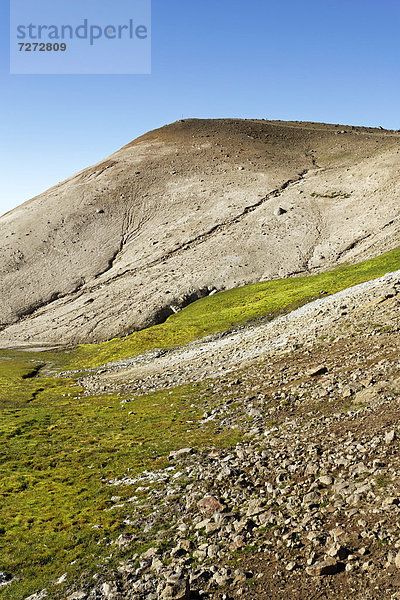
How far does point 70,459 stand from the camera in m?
29.7

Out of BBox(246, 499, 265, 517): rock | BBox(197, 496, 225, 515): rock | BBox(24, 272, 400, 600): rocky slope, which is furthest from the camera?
BBox(197, 496, 225, 515): rock

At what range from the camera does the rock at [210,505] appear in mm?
17669

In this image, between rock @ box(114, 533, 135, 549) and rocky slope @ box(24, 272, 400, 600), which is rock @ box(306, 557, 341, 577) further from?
rock @ box(114, 533, 135, 549)

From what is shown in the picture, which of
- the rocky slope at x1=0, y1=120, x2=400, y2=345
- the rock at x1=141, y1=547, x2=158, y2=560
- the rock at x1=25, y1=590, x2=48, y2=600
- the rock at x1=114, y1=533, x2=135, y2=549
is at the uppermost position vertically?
the rocky slope at x1=0, y1=120, x2=400, y2=345

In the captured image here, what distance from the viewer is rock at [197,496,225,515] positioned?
1767 cm

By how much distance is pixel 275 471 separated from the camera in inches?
755

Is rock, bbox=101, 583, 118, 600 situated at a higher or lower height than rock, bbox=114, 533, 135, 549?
higher

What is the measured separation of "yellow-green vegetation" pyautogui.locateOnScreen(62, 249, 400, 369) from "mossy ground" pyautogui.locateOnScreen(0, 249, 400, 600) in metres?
8.39

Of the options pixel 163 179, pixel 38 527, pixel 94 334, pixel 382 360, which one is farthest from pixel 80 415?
pixel 163 179

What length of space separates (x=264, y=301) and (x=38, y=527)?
63735mm

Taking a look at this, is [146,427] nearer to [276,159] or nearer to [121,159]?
[276,159]

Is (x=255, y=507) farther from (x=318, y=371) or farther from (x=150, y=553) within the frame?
(x=318, y=371)

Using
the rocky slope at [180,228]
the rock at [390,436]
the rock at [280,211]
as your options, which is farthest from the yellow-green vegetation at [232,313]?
the rock at [390,436]

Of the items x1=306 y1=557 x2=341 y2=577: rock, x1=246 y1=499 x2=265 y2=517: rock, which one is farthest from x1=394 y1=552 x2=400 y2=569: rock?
x1=246 y1=499 x2=265 y2=517: rock
